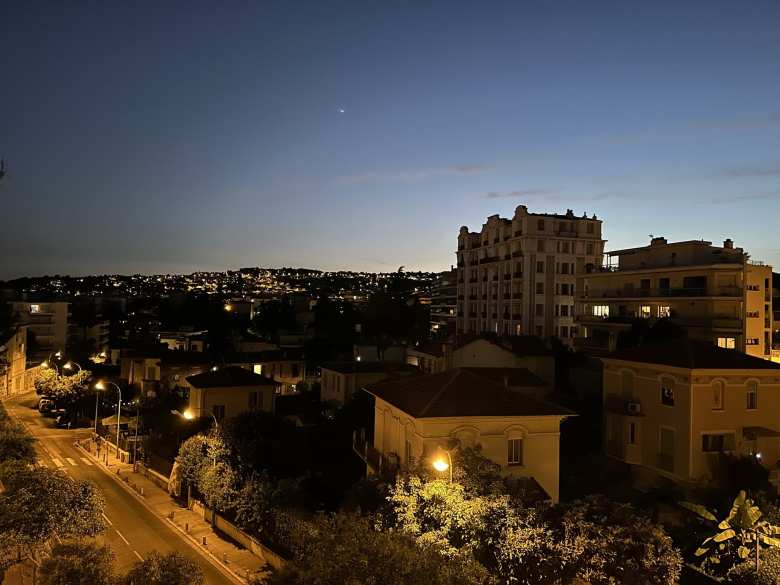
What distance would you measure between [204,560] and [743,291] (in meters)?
35.5

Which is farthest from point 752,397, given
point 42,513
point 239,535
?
point 42,513

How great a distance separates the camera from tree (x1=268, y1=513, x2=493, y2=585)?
13625 millimetres

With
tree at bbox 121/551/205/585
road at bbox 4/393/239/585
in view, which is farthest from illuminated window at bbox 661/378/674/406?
tree at bbox 121/551/205/585

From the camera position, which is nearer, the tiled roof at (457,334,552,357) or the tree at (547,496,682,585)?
the tree at (547,496,682,585)

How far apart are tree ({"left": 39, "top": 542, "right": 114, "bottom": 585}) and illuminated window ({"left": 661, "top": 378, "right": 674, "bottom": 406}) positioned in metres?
24.9

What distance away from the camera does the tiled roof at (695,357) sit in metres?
30.2

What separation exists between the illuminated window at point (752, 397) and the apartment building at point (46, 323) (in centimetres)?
8341

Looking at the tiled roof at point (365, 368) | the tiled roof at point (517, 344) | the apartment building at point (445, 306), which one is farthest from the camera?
the apartment building at point (445, 306)

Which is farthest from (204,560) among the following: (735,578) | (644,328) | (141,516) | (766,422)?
(644,328)

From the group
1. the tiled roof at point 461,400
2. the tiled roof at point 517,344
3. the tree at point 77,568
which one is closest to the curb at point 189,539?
the tiled roof at point 461,400

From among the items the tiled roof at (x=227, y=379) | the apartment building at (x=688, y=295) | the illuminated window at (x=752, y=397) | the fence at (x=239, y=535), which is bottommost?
the fence at (x=239, y=535)

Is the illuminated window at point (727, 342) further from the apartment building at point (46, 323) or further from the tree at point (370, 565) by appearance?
the apartment building at point (46, 323)

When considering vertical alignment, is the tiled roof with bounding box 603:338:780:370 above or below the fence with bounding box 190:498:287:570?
above

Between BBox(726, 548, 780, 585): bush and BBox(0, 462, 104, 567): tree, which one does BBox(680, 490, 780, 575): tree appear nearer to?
BBox(726, 548, 780, 585): bush
